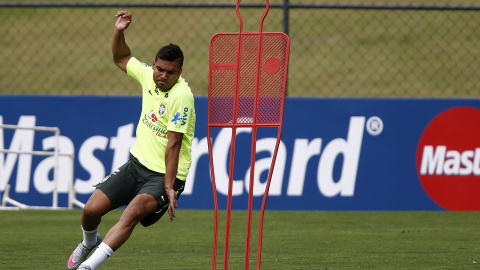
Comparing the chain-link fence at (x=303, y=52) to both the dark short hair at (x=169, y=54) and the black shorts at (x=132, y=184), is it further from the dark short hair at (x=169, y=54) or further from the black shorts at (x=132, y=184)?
the dark short hair at (x=169, y=54)

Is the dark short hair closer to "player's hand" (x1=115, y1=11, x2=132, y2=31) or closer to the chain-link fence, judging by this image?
"player's hand" (x1=115, y1=11, x2=132, y2=31)

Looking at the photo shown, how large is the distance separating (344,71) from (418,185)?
10495 mm

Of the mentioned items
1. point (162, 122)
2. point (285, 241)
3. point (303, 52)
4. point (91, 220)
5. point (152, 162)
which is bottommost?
point (285, 241)

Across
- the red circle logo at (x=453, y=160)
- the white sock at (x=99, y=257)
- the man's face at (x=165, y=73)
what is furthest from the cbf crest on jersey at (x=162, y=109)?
the red circle logo at (x=453, y=160)

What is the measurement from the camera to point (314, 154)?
466 inches

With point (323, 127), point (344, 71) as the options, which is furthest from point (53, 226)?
point (344, 71)

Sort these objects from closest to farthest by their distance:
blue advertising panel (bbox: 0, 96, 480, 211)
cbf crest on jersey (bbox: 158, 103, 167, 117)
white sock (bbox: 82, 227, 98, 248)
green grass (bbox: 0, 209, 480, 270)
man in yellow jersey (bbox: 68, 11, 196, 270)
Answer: man in yellow jersey (bbox: 68, 11, 196, 270), cbf crest on jersey (bbox: 158, 103, 167, 117), white sock (bbox: 82, 227, 98, 248), green grass (bbox: 0, 209, 480, 270), blue advertising panel (bbox: 0, 96, 480, 211)

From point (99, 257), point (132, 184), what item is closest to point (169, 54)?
point (132, 184)

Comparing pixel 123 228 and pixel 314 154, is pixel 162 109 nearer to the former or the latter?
pixel 123 228

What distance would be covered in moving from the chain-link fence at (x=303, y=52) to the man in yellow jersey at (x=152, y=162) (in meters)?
13.2

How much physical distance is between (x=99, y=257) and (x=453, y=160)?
268 inches

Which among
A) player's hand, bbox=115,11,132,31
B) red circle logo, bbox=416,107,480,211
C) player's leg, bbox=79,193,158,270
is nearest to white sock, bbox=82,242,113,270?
player's leg, bbox=79,193,158,270

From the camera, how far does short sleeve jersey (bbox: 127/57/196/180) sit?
6621mm

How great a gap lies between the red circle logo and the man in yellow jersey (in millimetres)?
5810
